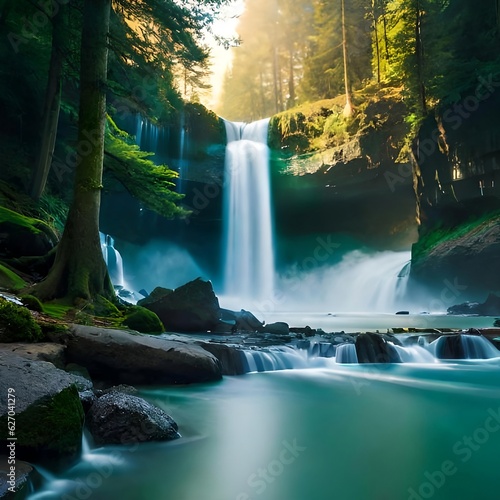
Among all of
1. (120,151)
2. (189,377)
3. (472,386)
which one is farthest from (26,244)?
(472,386)

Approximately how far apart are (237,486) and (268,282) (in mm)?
27531

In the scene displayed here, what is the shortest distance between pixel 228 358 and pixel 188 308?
16.7 ft

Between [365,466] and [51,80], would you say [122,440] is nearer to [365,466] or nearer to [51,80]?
[365,466]

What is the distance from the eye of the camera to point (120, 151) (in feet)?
39.1

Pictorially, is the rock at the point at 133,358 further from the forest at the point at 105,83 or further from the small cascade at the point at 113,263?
the small cascade at the point at 113,263

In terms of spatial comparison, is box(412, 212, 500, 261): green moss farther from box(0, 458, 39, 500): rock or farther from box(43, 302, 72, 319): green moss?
box(0, 458, 39, 500): rock

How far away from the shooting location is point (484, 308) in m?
17.3

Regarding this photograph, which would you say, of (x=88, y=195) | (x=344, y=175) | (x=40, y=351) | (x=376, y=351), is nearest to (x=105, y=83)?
(x=88, y=195)

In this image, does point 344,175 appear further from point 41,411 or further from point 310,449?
point 41,411

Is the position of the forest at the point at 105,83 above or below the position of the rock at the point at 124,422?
above

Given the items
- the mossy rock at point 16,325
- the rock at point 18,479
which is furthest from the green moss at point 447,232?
the rock at point 18,479

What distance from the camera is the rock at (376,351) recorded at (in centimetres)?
858

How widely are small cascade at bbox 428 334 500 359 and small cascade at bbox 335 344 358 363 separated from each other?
1.84m

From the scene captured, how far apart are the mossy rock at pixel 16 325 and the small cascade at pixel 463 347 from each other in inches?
309
